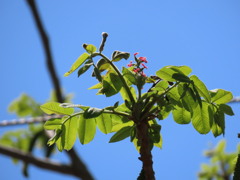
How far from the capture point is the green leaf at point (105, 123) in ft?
4.76

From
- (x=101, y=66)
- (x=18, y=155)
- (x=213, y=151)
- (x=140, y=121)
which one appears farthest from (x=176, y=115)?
(x=213, y=151)

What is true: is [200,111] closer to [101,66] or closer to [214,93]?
[214,93]

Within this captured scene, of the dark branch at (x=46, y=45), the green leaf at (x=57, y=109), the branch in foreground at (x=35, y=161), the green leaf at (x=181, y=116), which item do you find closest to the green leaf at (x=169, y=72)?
the green leaf at (x=181, y=116)

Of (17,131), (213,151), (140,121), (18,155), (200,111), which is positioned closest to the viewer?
(140,121)

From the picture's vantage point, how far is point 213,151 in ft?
15.5

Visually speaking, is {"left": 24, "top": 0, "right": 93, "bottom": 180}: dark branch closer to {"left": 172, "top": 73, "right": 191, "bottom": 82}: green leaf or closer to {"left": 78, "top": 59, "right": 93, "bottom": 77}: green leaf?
{"left": 78, "top": 59, "right": 93, "bottom": 77}: green leaf

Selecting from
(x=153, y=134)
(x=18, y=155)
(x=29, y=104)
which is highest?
(x=29, y=104)

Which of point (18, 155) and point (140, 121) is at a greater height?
point (18, 155)

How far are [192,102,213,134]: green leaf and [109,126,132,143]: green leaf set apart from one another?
0.26 metres

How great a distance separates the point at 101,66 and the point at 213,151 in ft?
12.0

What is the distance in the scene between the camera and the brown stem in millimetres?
1226


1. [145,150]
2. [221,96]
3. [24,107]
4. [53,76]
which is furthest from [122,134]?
[24,107]

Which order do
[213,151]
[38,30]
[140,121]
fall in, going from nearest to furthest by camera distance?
[140,121] → [38,30] → [213,151]

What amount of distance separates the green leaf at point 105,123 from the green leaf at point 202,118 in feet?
1.09
